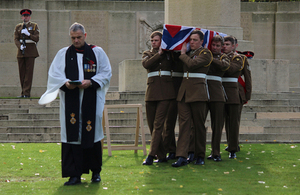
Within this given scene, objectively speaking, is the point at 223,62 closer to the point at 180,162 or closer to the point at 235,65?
the point at 235,65

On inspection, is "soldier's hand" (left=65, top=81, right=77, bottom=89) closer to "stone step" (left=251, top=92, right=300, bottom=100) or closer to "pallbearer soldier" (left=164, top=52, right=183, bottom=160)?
"pallbearer soldier" (left=164, top=52, right=183, bottom=160)

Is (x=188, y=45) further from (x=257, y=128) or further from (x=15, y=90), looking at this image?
(x=15, y=90)

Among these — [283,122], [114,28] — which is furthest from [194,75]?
[114,28]

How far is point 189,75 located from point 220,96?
27.5 inches

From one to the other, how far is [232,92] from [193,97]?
3.99ft

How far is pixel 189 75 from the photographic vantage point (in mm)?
6715

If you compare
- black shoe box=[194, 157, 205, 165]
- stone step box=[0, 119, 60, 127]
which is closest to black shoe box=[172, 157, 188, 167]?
black shoe box=[194, 157, 205, 165]

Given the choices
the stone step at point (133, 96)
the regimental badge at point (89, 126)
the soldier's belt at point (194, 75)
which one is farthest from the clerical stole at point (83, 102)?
the stone step at point (133, 96)

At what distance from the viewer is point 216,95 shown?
23.1 ft

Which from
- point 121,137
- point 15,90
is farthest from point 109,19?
point 121,137

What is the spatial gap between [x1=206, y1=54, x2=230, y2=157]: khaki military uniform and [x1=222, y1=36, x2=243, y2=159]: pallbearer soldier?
37 centimetres

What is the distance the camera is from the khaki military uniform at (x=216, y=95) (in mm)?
7020

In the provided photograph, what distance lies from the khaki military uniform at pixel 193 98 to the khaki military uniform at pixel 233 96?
89 centimetres

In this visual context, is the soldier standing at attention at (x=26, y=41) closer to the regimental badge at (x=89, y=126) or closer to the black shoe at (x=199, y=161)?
the black shoe at (x=199, y=161)
